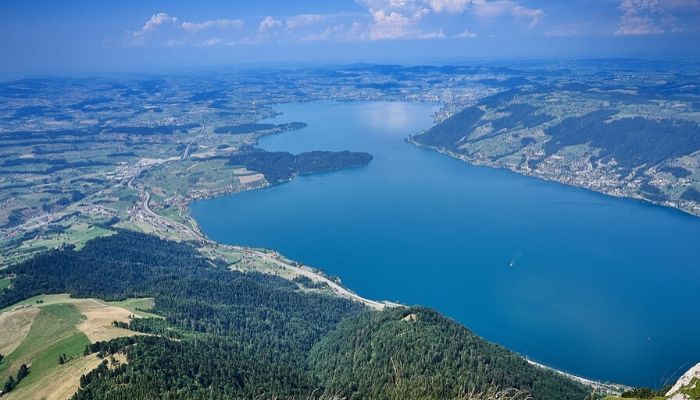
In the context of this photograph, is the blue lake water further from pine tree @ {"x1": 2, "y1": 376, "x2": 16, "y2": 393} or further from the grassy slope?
pine tree @ {"x1": 2, "y1": 376, "x2": 16, "y2": 393}

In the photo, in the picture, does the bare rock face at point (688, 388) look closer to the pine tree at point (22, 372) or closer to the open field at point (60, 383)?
the open field at point (60, 383)

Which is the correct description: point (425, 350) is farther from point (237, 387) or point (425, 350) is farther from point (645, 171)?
point (645, 171)

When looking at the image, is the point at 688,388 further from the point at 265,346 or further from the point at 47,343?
the point at 47,343

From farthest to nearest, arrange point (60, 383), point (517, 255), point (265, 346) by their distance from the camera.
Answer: point (517, 255), point (265, 346), point (60, 383)

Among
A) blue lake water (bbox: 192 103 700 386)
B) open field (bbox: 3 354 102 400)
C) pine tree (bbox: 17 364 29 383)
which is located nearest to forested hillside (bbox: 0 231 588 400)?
open field (bbox: 3 354 102 400)

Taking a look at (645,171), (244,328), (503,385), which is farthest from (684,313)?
(645,171)

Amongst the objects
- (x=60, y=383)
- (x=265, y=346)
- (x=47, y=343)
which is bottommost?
(x=265, y=346)

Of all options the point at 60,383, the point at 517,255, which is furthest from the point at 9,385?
the point at 517,255
